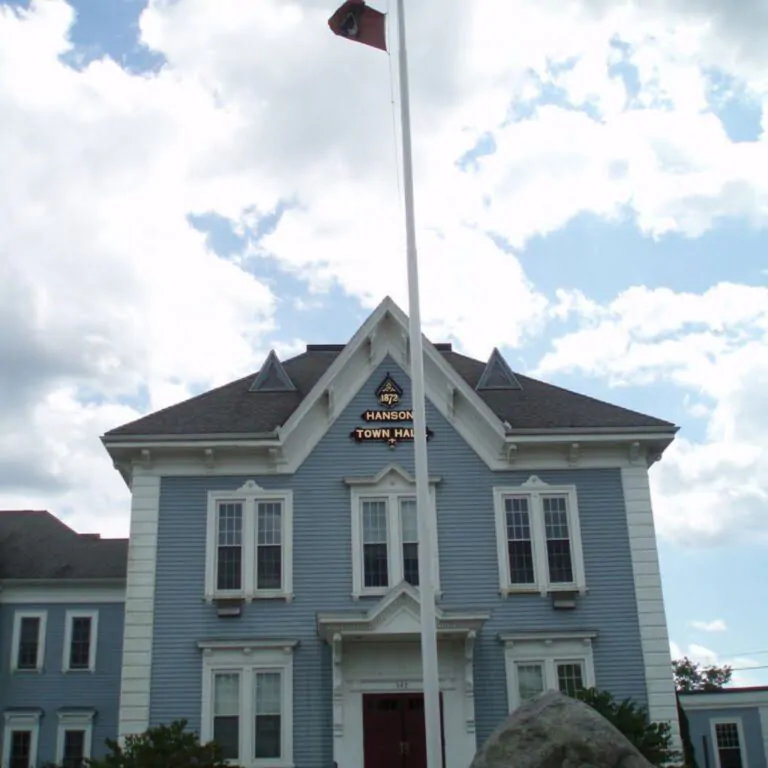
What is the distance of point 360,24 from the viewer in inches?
617

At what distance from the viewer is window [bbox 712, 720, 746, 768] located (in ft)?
115

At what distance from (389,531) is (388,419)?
8.26ft

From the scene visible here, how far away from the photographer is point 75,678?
1316 inches

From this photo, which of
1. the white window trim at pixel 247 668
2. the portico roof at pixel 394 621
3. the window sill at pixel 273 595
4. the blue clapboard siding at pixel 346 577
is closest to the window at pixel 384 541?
the blue clapboard siding at pixel 346 577

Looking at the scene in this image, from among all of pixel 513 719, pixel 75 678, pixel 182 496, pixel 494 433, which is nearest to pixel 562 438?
pixel 494 433

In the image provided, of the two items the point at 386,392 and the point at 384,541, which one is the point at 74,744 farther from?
the point at 386,392

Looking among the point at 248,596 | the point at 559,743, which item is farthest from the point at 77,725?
the point at 559,743

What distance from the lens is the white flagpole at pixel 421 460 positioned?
13.4 metres

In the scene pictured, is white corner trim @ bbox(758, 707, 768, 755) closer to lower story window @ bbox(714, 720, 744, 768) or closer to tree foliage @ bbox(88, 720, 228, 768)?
lower story window @ bbox(714, 720, 744, 768)

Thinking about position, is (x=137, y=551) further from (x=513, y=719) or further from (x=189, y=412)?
(x=513, y=719)

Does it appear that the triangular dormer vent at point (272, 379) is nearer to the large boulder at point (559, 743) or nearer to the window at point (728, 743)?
the large boulder at point (559, 743)

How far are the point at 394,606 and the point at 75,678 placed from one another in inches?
696

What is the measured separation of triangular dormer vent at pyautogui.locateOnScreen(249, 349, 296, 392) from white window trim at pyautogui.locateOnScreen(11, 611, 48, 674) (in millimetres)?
14689

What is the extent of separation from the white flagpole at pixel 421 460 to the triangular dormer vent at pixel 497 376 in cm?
974
